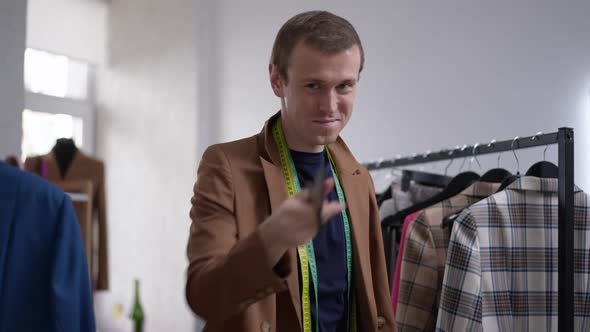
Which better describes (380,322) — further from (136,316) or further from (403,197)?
(403,197)

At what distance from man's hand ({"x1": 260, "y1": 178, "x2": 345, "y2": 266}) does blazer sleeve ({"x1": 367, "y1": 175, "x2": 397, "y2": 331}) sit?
468mm

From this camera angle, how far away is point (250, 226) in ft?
3.62

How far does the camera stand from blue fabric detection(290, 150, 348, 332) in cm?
113

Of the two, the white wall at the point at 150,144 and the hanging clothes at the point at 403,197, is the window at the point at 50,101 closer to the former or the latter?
the white wall at the point at 150,144

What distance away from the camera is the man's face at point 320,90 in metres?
1.07

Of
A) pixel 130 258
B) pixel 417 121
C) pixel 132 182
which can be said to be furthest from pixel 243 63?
pixel 130 258

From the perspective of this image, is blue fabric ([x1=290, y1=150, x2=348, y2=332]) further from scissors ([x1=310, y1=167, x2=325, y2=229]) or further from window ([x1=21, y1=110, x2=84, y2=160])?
window ([x1=21, y1=110, x2=84, y2=160])

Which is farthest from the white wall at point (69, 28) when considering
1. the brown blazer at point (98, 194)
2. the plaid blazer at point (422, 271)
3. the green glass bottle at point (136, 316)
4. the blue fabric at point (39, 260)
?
the plaid blazer at point (422, 271)

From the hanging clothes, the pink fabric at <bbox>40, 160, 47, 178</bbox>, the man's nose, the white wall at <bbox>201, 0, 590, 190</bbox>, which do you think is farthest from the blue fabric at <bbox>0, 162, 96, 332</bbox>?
the white wall at <bbox>201, 0, 590, 190</bbox>

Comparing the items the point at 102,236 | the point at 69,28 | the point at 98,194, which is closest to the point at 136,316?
the point at 102,236

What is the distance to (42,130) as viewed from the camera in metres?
1.73

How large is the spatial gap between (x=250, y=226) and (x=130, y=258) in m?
0.86

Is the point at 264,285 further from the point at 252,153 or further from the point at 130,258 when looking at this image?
the point at 130,258

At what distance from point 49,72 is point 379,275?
1.09m
